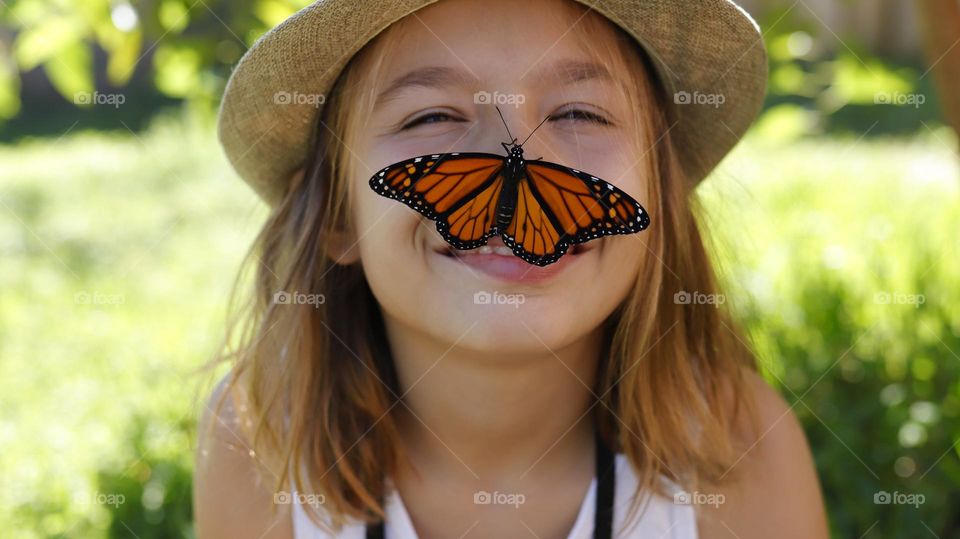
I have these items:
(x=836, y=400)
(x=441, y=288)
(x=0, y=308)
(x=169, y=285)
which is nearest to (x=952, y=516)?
(x=836, y=400)

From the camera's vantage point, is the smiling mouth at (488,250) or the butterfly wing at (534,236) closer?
the butterfly wing at (534,236)

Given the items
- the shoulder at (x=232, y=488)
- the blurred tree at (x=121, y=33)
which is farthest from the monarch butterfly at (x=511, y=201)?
the blurred tree at (x=121, y=33)

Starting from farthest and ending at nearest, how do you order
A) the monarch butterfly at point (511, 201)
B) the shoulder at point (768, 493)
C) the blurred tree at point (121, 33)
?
the blurred tree at point (121, 33) → the shoulder at point (768, 493) → the monarch butterfly at point (511, 201)

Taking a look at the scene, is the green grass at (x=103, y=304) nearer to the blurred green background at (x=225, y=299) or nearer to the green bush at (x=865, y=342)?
the blurred green background at (x=225, y=299)

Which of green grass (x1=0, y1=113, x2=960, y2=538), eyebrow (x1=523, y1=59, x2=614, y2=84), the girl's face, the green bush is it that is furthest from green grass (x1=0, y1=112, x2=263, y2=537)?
the green bush

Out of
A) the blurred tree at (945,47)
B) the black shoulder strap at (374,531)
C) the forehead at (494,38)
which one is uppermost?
the blurred tree at (945,47)

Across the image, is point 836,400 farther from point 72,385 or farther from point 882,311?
point 72,385

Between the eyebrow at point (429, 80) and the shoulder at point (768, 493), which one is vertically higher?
the eyebrow at point (429, 80)
